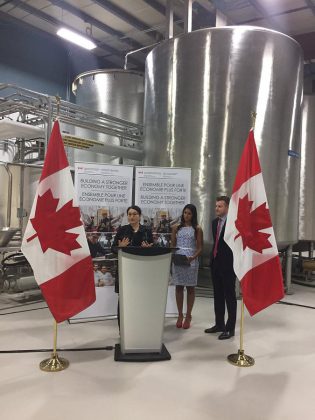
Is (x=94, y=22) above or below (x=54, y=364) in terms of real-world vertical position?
above

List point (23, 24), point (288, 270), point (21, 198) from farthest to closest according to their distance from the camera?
point (23, 24) < point (288, 270) < point (21, 198)

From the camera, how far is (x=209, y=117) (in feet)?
19.0

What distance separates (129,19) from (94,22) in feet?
2.84

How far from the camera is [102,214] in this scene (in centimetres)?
445

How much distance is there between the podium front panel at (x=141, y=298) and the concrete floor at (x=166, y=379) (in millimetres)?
230

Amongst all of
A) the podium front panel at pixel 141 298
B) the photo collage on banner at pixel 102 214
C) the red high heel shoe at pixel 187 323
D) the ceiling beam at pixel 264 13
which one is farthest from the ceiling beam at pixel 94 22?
the red high heel shoe at pixel 187 323

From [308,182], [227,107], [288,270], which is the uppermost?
[227,107]

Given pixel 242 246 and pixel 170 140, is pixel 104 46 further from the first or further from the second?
pixel 242 246

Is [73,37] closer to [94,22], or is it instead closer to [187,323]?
[94,22]

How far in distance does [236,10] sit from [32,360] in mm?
7592

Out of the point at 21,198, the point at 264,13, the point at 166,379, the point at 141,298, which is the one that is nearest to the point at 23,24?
the point at 264,13

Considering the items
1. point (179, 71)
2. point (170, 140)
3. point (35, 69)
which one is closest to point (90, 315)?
point (170, 140)

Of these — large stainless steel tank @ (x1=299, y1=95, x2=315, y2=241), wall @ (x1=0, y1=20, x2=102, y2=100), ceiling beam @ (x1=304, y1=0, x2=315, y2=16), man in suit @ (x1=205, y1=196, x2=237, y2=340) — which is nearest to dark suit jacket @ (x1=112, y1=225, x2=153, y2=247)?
man in suit @ (x1=205, y1=196, x2=237, y2=340)

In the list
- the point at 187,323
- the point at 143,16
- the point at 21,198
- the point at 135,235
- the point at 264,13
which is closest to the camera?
the point at 135,235
